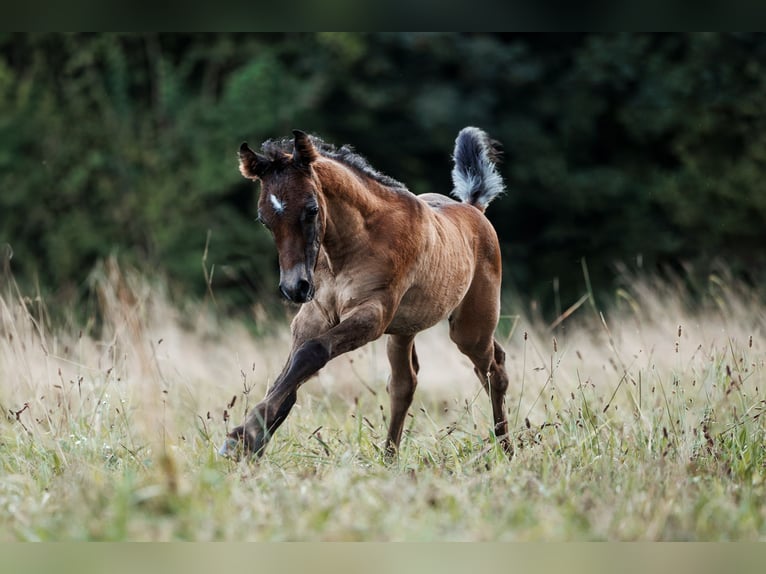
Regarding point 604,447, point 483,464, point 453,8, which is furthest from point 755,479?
point 453,8

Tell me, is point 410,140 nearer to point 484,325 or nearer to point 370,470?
point 484,325

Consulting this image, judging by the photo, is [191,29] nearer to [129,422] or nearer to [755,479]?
[129,422]

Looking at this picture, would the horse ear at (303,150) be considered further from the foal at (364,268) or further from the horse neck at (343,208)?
the horse neck at (343,208)

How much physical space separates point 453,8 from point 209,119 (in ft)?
56.2

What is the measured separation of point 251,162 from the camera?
5.43m

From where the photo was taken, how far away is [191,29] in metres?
4.36

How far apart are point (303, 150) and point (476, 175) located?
2497mm

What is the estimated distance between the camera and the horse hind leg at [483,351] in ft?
23.2

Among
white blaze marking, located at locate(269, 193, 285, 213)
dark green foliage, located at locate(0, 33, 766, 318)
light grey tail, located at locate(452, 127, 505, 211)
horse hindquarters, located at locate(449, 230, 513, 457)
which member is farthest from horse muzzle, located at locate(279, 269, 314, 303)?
dark green foliage, located at locate(0, 33, 766, 318)

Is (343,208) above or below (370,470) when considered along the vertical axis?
above

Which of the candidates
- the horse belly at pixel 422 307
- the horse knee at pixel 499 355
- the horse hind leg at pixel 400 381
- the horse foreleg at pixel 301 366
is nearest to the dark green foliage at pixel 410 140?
the horse knee at pixel 499 355

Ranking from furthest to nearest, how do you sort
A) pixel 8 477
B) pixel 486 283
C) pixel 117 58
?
1. pixel 117 58
2. pixel 486 283
3. pixel 8 477

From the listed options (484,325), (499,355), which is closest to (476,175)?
(484,325)

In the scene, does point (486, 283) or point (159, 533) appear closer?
point (159, 533)
